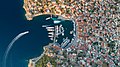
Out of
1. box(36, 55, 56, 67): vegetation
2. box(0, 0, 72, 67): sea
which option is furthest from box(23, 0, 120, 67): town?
box(0, 0, 72, 67): sea

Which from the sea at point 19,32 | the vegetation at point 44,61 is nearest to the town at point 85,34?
the vegetation at point 44,61

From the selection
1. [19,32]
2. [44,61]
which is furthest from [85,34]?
[19,32]

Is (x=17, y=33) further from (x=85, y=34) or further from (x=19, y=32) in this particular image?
(x=85, y=34)

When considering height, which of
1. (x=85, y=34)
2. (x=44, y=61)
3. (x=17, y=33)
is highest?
(x=17, y=33)

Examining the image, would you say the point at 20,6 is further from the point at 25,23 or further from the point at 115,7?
the point at 115,7

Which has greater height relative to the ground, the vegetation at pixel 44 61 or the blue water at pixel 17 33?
the blue water at pixel 17 33

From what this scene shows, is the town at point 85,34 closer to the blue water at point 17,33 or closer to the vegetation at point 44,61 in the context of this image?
the vegetation at point 44,61

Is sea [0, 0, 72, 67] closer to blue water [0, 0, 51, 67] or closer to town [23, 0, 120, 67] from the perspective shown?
blue water [0, 0, 51, 67]

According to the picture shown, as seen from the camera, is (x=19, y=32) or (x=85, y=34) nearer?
(x=19, y=32)

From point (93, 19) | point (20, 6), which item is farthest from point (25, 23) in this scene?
point (93, 19)

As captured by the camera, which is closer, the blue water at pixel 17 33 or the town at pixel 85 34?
the blue water at pixel 17 33
